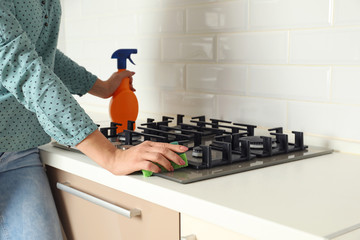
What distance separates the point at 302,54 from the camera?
1.32 meters

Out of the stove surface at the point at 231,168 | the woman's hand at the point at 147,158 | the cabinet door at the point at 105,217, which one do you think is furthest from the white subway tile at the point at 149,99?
the woman's hand at the point at 147,158

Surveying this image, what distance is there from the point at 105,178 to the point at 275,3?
0.72 metres

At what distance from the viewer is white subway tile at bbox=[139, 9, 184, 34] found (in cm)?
169

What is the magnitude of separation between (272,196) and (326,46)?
1.89 ft

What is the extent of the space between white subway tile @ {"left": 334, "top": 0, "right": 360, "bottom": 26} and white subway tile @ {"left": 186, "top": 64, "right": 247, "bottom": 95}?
35 centimetres

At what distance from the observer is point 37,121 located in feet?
4.29

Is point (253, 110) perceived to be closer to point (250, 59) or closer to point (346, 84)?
point (250, 59)

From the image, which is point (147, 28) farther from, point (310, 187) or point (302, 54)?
point (310, 187)

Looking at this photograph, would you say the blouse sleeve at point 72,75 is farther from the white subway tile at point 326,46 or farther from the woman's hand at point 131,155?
the white subway tile at point 326,46

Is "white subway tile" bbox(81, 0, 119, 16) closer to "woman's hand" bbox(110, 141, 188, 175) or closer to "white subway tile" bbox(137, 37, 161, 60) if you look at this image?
"white subway tile" bbox(137, 37, 161, 60)

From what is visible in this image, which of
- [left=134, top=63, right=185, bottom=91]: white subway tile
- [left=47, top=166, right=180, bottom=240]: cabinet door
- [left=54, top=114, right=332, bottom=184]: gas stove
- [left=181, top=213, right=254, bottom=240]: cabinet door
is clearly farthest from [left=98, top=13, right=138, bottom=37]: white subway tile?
[left=181, top=213, right=254, bottom=240]: cabinet door

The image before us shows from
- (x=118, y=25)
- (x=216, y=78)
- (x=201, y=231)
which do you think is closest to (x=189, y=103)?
(x=216, y=78)

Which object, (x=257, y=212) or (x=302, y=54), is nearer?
(x=257, y=212)

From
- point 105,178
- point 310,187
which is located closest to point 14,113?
point 105,178
